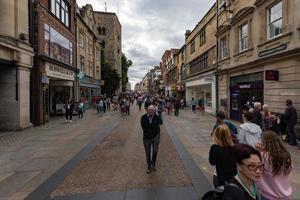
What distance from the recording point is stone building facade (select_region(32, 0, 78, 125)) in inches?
679

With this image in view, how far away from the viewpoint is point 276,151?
2883mm

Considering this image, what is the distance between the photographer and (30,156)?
8953 mm

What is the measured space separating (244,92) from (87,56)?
22454mm

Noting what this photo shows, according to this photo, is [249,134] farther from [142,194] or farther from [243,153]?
[243,153]

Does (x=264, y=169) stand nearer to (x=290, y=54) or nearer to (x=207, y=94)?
(x=290, y=54)

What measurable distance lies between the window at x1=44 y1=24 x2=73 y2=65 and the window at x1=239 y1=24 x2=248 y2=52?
12654 millimetres

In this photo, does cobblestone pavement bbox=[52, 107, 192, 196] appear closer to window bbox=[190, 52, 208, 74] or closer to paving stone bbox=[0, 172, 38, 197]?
paving stone bbox=[0, 172, 38, 197]

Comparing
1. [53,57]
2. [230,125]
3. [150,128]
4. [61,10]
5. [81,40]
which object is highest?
[61,10]

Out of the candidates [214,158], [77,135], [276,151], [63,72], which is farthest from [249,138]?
[63,72]

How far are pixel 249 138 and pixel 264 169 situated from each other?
1.96 metres

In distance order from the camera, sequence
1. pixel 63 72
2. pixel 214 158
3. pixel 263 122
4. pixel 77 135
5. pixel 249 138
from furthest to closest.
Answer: pixel 63 72 < pixel 77 135 < pixel 263 122 < pixel 249 138 < pixel 214 158

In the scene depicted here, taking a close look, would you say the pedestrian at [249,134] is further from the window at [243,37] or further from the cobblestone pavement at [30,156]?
the window at [243,37]

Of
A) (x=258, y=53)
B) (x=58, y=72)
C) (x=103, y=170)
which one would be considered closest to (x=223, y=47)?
(x=258, y=53)

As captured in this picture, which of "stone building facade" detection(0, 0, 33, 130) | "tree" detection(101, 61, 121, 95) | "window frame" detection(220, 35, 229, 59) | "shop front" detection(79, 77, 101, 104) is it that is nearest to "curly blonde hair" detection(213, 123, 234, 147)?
"stone building facade" detection(0, 0, 33, 130)
